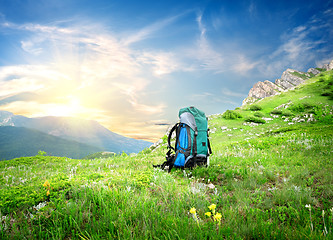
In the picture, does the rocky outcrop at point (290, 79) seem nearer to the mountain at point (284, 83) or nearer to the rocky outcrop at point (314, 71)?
the mountain at point (284, 83)

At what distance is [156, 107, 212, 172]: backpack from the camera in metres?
6.59

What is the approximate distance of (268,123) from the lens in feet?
86.8

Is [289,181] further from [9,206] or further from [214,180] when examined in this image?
[9,206]

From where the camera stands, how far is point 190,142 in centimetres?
655

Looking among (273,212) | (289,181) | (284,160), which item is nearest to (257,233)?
(273,212)

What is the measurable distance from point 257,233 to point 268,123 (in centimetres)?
2786

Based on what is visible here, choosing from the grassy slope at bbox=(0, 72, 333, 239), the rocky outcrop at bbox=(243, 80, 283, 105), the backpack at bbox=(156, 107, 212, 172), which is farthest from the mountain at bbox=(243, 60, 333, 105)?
the grassy slope at bbox=(0, 72, 333, 239)

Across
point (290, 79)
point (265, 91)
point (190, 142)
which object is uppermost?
point (290, 79)

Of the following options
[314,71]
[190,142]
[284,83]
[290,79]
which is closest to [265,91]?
[284,83]

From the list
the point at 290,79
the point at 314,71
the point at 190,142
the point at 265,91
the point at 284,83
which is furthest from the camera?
the point at 265,91

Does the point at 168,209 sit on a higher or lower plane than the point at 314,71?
lower

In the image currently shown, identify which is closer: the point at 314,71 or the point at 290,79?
the point at 314,71

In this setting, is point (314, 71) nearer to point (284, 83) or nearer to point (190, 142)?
point (284, 83)

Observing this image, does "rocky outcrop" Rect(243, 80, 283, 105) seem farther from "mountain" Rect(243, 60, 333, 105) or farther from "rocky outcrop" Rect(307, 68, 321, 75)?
"rocky outcrop" Rect(307, 68, 321, 75)
